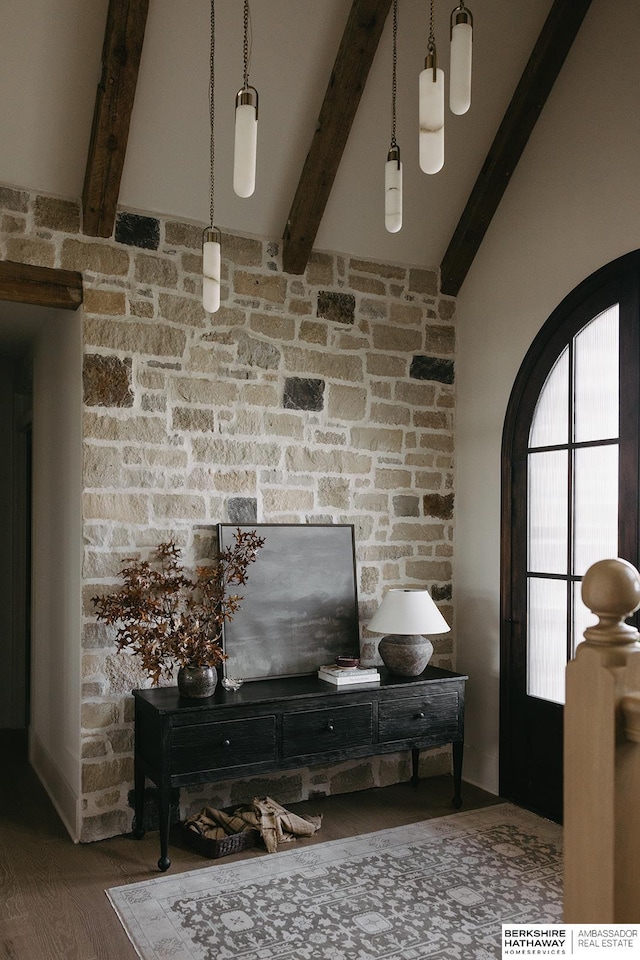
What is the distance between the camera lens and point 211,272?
2812 millimetres

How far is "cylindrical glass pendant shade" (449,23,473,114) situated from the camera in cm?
192

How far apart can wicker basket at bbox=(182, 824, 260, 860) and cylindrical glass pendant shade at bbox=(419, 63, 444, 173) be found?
295cm

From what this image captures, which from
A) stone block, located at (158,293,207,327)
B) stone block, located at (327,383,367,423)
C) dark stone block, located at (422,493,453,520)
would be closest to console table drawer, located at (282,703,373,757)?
dark stone block, located at (422,493,453,520)

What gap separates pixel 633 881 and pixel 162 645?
8.80 feet

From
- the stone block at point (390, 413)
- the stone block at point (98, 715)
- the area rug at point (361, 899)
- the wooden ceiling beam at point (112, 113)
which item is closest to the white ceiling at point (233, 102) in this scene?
the wooden ceiling beam at point (112, 113)

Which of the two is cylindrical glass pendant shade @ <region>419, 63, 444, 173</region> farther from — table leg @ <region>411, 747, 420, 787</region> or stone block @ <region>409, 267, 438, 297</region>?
table leg @ <region>411, 747, 420, 787</region>

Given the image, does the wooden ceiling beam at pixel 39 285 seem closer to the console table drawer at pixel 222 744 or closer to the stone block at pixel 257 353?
the stone block at pixel 257 353

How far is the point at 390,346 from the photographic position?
15.4 feet

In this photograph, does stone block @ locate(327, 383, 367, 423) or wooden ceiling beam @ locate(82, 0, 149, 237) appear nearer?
wooden ceiling beam @ locate(82, 0, 149, 237)

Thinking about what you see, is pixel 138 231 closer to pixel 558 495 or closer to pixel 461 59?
pixel 461 59

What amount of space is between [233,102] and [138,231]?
2.54 ft

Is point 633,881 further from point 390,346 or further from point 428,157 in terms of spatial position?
point 390,346

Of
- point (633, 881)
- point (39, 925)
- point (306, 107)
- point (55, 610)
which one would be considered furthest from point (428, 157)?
point (55, 610)

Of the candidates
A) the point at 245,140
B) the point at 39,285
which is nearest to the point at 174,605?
the point at 39,285
